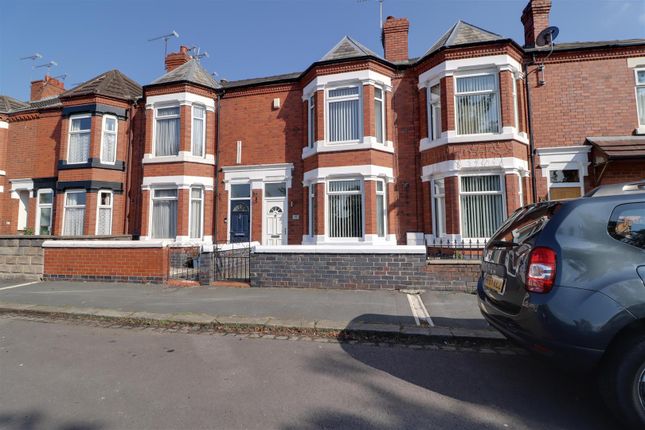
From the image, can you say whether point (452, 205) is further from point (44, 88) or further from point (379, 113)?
point (44, 88)

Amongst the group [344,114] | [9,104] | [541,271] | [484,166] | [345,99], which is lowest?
[541,271]

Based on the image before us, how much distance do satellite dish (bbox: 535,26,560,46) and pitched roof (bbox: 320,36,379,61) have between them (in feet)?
17.8

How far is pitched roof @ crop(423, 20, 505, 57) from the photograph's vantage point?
34.0 ft

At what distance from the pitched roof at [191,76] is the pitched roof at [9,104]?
28.3 feet

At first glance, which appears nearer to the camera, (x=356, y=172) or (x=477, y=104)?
(x=477, y=104)

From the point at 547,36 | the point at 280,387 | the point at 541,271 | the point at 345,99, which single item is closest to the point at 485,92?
the point at 547,36

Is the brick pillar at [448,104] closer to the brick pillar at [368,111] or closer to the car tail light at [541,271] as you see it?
the brick pillar at [368,111]

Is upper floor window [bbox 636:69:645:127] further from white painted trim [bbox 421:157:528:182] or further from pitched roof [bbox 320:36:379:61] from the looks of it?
pitched roof [bbox 320:36:379:61]

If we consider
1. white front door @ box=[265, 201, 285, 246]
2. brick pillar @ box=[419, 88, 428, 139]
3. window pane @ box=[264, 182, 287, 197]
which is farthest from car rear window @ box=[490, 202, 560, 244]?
window pane @ box=[264, 182, 287, 197]

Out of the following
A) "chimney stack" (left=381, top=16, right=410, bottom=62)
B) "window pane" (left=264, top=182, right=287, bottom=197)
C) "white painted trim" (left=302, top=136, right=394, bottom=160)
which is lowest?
"window pane" (left=264, top=182, right=287, bottom=197)

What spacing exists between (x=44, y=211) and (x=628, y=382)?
736 inches

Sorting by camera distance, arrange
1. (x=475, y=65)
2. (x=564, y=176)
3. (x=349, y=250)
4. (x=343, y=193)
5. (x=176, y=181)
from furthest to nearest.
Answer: (x=176, y=181), (x=343, y=193), (x=564, y=176), (x=475, y=65), (x=349, y=250)

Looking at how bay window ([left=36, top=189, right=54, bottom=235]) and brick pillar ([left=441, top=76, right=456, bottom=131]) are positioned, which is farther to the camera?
bay window ([left=36, top=189, right=54, bottom=235])

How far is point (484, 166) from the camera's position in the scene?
32.3 ft
